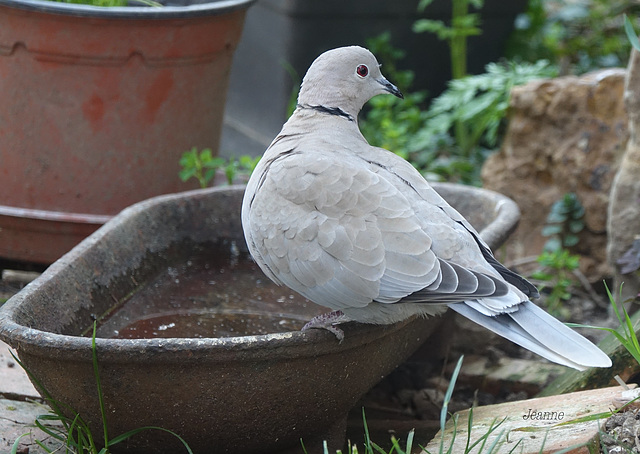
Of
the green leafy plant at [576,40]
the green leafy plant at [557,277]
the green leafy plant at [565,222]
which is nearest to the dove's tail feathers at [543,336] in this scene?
the green leafy plant at [557,277]

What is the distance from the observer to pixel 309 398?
86.9 inches

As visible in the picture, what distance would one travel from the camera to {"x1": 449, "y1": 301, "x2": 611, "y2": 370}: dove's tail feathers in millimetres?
1912

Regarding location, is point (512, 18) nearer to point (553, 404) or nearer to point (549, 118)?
point (549, 118)

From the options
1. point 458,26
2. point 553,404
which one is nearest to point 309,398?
point 553,404

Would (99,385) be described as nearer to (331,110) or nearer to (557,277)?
(331,110)

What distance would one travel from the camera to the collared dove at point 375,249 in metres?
2.03

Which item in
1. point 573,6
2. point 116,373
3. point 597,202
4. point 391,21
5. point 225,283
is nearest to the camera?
point 116,373

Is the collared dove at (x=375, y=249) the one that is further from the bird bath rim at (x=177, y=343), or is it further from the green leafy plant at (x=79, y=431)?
the green leafy plant at (x=79, y=431)

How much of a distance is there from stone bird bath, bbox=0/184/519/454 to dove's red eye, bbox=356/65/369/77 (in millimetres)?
662

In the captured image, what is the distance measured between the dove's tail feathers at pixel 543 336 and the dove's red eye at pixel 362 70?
0.94 meters

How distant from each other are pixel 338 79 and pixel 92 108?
128cm

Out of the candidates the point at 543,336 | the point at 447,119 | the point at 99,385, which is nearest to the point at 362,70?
the point at 543,336

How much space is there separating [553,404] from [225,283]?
1.38 m

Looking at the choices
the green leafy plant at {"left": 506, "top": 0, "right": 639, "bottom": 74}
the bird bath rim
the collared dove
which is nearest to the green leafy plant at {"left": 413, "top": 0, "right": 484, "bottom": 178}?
the green leafy plant at {"left": 506, "top": 0, "right": 639, "bottom": 74}
